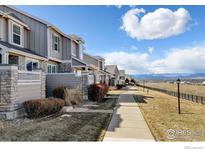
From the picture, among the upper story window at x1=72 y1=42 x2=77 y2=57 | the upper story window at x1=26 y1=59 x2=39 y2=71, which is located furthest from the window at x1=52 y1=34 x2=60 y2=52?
the upper story window at x1=26 y1=59 x2=39 y2=71

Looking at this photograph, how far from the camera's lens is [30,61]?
1380 centimetres

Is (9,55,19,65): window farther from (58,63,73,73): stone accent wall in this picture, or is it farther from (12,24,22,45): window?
(58,63,73,73): stone accent wall

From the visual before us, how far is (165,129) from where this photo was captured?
7.29 m

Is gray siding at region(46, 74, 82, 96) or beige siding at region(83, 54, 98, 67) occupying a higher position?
beige siding at region(83, 54, 98, 67)

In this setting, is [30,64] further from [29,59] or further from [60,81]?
[60,81]

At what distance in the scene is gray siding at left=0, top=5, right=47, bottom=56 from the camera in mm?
15094

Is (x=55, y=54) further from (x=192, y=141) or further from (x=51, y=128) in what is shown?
(x=192, y=141)

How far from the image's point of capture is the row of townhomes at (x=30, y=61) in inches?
336

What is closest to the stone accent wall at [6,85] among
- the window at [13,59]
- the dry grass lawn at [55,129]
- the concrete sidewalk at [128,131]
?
the dry grass lawn at [55,129]

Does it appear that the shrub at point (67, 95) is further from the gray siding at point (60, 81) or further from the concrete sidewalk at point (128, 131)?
the concrete sidewalk at point (128, 131)

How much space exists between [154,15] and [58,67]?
11.9m

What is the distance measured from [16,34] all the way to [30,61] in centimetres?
172
